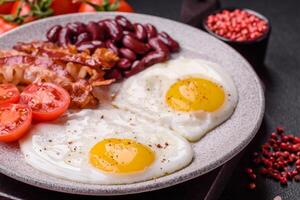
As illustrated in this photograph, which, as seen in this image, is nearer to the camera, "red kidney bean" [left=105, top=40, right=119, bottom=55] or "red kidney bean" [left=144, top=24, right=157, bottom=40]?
"red kidney bean" [left=105, top=40, right=119, bottom=55]

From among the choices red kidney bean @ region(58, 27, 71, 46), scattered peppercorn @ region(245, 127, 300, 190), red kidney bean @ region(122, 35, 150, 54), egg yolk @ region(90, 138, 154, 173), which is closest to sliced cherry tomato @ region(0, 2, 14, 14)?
red kidney bean @ region(58, 27, 71, 46)

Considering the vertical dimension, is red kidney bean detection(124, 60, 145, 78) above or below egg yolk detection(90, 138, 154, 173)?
below

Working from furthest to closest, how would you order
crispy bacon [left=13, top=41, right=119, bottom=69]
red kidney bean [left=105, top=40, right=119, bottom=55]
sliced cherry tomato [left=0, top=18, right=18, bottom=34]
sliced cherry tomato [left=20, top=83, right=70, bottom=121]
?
sliced cherry tomato [left=0, top=18, right=18, bottom=34], red kidney bean [left=105, top=40, right=119, bottom=55], crispy bacon [left=13, top=41, right=119, bottom=69], sliced cherry tomato [left=20, top=83, right=70, bottom=121]

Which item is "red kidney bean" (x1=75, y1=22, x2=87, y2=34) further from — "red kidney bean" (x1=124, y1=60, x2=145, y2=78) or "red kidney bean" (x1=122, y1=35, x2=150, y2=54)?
"red kidney bean" (x1=124, y1=60, x2=145, y2=78)

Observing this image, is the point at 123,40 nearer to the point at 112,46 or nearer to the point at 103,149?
the point at 112,46

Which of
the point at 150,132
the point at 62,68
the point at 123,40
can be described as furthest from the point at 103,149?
the point at 123,40

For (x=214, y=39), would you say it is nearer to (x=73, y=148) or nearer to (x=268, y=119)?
(x=268, y=119)

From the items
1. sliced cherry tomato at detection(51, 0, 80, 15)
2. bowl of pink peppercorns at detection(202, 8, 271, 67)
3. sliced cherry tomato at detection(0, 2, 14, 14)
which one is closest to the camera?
bowl of pink peppercorns at detection(202, 8, 271, 67)

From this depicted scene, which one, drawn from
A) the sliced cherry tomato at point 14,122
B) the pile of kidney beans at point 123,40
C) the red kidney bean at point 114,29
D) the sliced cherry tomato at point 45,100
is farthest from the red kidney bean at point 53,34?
the sliced cherry tomato at point 14,122
